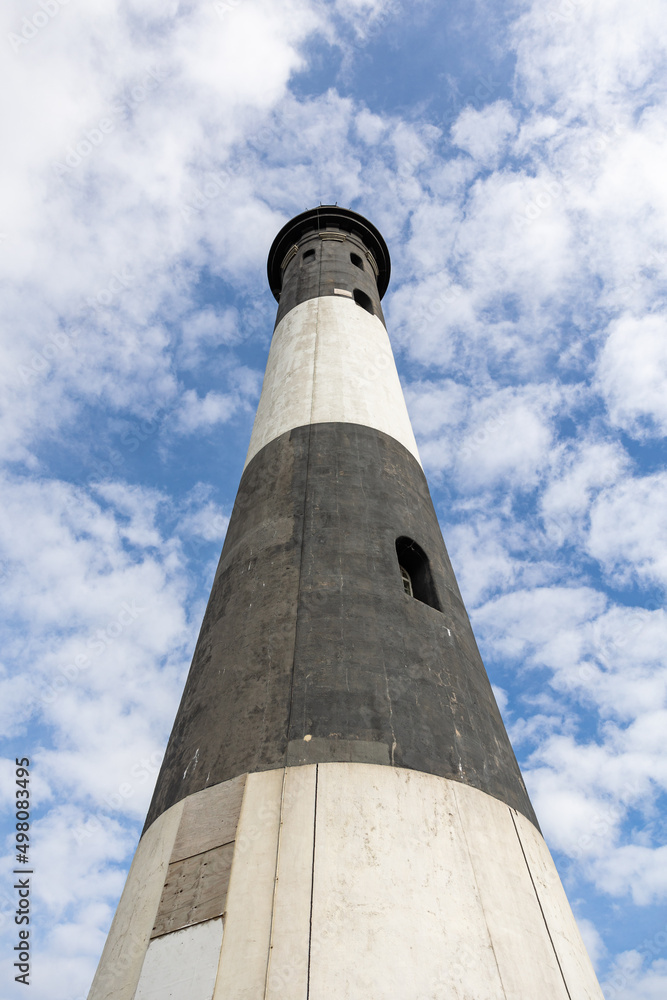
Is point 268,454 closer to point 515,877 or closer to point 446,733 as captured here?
point 446,733

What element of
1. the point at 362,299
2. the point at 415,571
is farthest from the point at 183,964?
the point at 362,299

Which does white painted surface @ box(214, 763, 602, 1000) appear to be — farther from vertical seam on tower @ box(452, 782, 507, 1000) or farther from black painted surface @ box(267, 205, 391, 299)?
black painted surface @ box(267, 205, 391, 299)

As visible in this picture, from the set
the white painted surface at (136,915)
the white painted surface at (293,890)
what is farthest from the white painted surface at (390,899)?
the white painted surface at (136,915)

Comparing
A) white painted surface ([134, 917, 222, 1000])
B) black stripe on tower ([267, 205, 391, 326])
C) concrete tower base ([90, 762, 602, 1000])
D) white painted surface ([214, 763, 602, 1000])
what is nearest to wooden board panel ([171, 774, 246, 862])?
concrete tower base ([90, 762, 602, 1000])

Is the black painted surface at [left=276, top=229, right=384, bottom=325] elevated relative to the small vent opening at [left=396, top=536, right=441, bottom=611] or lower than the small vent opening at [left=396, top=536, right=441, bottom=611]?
elevated

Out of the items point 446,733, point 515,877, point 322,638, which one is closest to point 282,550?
point 322,638

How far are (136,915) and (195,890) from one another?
0.79m

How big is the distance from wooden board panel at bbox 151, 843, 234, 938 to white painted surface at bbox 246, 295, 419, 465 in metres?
6.54

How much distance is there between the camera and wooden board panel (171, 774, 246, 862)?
583 centimetres

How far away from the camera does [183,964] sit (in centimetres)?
509

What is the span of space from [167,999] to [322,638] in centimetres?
328

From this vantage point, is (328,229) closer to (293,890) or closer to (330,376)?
(330,376)

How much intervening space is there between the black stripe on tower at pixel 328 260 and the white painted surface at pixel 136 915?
37.8 feet

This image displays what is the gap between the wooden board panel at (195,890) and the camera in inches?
211
